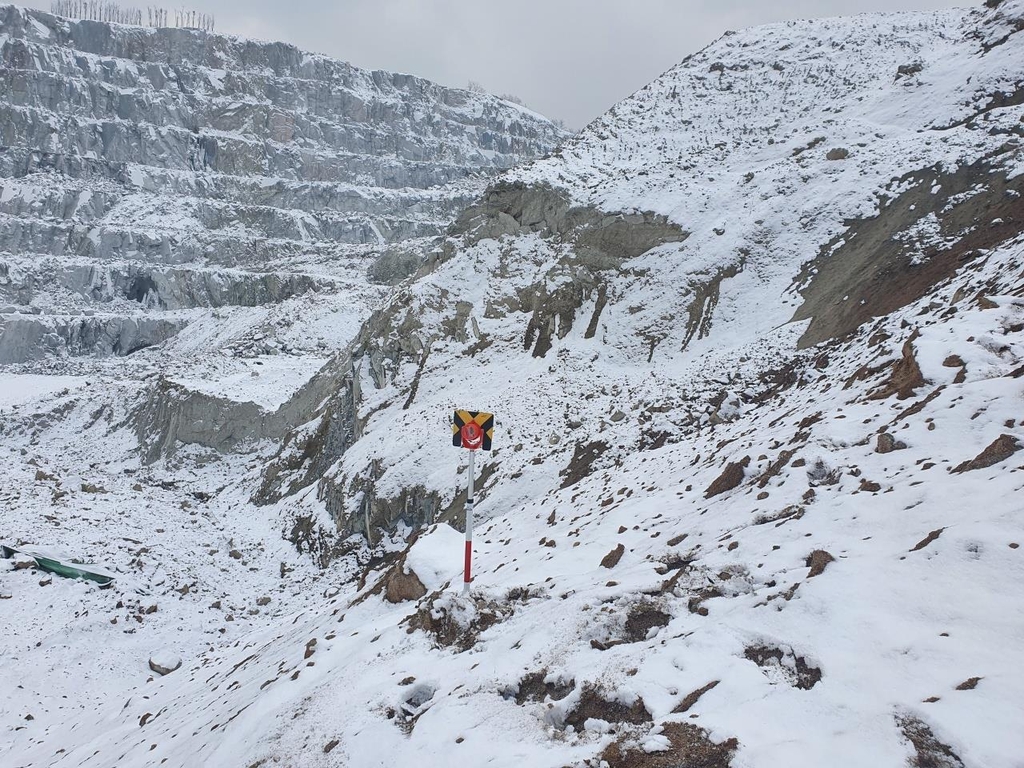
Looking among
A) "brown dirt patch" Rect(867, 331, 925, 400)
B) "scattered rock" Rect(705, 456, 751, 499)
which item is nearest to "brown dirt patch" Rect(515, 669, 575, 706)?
"scattered rock" Rect(705, 456, 751, 499)

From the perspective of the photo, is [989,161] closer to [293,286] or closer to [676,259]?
[676,259]

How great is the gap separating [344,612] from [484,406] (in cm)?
1325

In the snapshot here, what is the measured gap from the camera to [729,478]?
985 centimetres

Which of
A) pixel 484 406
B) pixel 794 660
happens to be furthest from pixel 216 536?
pixel 794 660

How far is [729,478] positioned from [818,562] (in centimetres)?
393

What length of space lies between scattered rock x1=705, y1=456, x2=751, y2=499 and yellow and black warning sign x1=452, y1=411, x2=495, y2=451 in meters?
3.83

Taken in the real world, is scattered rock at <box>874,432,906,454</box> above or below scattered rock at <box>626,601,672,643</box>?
above

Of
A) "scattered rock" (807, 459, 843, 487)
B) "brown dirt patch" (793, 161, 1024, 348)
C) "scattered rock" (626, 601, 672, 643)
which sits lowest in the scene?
"scattered rock" (626, 601, 672, 643)

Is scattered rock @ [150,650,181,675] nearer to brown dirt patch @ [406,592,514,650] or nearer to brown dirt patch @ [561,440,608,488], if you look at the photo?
brown dirt patch @ [406,592,514,650]

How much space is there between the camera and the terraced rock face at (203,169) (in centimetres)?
9256

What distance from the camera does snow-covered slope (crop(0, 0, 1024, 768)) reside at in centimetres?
490

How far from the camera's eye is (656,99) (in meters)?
41.5

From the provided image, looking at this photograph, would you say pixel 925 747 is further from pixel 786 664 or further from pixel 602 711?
pixel 602 711

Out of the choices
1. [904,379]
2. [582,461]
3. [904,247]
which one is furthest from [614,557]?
[904,247]
